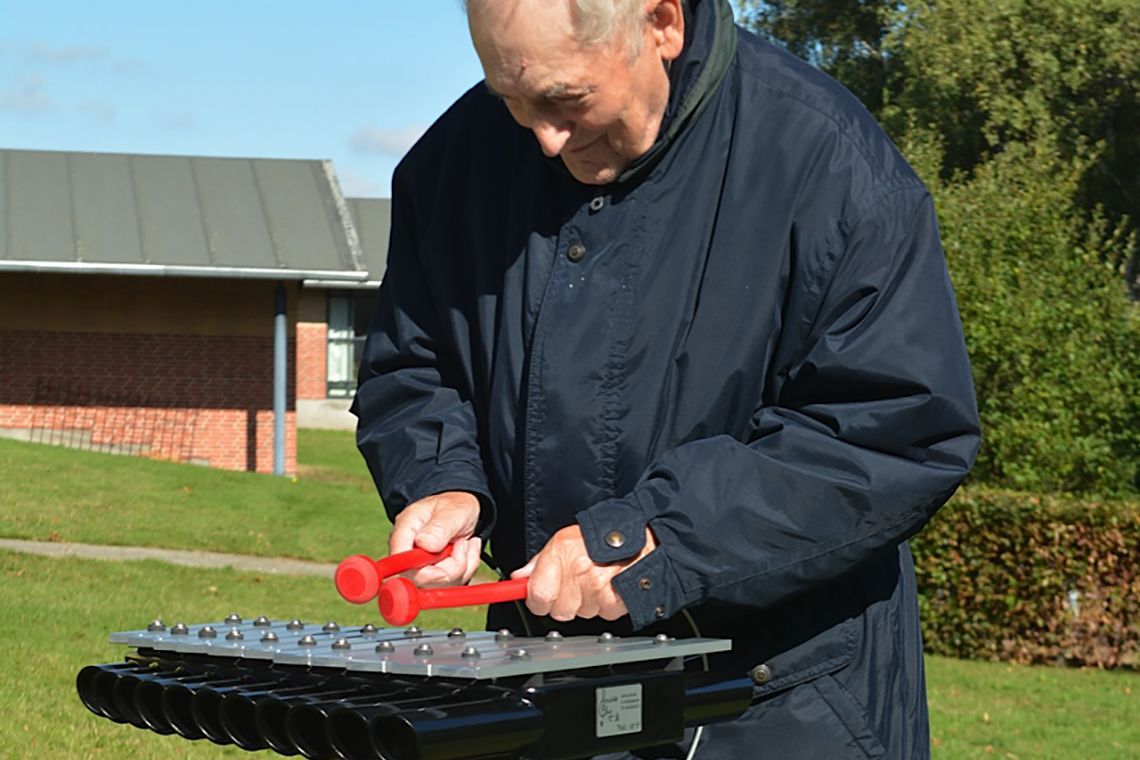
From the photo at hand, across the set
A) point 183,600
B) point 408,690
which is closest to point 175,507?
point 183,600

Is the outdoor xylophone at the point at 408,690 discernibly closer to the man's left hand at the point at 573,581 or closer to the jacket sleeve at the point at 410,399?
the man's left hand at the point at 573,581

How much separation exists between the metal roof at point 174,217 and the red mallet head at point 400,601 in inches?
918

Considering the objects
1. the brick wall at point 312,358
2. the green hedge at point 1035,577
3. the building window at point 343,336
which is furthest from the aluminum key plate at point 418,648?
the building window at point 343,336

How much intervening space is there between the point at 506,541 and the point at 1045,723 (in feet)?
30.5

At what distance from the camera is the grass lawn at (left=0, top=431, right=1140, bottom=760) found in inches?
340

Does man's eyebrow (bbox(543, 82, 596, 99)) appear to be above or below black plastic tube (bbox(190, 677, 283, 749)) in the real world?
above

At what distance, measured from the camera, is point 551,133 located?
2619 mm

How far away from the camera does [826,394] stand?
8.38ft

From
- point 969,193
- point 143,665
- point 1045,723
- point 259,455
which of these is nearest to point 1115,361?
point 969,193

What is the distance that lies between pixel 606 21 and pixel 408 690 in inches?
41.3

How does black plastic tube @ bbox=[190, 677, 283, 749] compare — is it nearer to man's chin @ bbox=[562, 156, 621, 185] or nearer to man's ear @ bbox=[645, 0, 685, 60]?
man's chin @ bbox=[562, 156, 621, 185]

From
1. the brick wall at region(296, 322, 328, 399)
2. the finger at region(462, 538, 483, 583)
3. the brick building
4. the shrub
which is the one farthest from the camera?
the brick wall at region(296, 322, 328, 399)

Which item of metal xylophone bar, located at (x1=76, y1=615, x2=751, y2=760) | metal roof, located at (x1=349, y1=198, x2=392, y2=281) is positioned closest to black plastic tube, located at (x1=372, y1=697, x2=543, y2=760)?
metal xylophone bar, located at (x1=76, y1=615, x2=751, y2=760)

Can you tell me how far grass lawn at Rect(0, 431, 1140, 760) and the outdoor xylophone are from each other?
5.36 m
